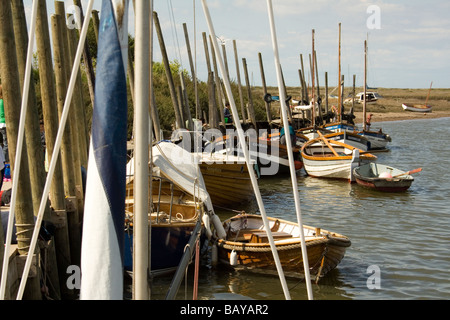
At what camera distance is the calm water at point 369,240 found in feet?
33.8

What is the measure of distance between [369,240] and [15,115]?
9730 mm

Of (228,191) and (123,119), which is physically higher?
(123,119)

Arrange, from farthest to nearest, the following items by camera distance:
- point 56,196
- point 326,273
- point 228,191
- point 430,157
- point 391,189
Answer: point 430,157, point 391,189, point 228,191, point 326,273, point 56,196

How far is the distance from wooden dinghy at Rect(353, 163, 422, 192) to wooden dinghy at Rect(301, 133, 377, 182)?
2.54ft

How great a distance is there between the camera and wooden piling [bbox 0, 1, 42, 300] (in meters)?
6.33

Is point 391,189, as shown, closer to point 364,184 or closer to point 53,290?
point 364,184

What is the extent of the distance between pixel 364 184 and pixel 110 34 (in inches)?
739

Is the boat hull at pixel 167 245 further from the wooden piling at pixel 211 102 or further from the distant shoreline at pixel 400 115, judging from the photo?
the distant shoreline at pixel 400 115

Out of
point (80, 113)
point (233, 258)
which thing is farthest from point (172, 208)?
point (80, 113)

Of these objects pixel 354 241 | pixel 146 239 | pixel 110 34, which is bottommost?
pixel 354 241

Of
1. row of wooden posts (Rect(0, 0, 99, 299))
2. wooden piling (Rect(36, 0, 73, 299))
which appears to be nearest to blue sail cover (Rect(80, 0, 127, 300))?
row of wooden posts (Rect(0, 0, 99, 299))

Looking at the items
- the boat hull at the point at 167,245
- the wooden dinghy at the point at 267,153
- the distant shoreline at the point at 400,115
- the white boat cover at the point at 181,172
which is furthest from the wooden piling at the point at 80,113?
the distant shoreline at the point at 400,115
